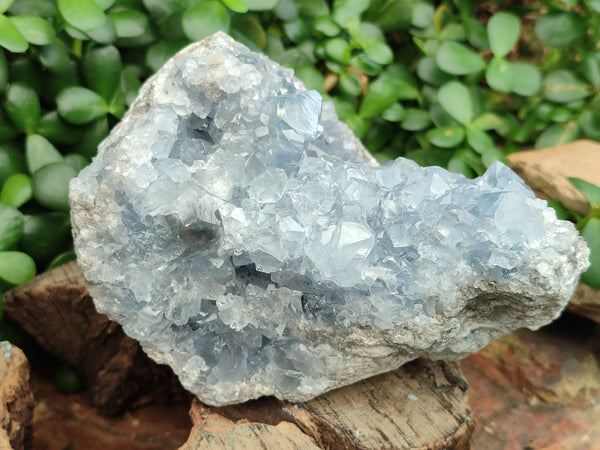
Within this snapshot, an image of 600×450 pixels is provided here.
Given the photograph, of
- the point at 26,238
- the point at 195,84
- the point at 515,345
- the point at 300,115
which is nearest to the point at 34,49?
the point at 26,238

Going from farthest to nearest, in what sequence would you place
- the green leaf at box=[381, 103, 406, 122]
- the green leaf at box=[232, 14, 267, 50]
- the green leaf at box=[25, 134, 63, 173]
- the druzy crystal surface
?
the green leaf at box=[381, 103, 406, 122], the green leaf at box=[232, 14, 267, 50], the green leaf at box=[25, 134, 63, 173], the druzy crystal surface

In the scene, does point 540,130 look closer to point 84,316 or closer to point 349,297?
point 349,297

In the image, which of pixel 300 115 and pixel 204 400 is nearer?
pixel 300 115

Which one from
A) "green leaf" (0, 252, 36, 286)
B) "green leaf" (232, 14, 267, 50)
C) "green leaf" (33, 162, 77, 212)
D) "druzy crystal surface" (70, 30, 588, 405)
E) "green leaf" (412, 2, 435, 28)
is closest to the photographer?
"druzy crystal surface" (70, 30, 588, 405)

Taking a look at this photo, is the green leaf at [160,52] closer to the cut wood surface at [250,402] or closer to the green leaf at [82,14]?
the green leaf at [82,14]

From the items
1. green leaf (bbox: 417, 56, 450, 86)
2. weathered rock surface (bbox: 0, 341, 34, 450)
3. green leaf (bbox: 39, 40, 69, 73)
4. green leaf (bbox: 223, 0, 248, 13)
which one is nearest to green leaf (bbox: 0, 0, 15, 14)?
green leaf (bbox: 39, 40, 69, 73)

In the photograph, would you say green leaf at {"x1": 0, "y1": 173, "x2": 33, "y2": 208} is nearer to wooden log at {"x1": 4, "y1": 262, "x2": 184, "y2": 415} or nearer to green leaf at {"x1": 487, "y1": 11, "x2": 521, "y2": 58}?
wooden log at {"x1": 4, "y1": 262, "x2": 184, "y2": 415}

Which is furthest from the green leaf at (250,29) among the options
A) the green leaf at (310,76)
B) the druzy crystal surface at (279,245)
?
the druzy crystal surface at (279,245)
